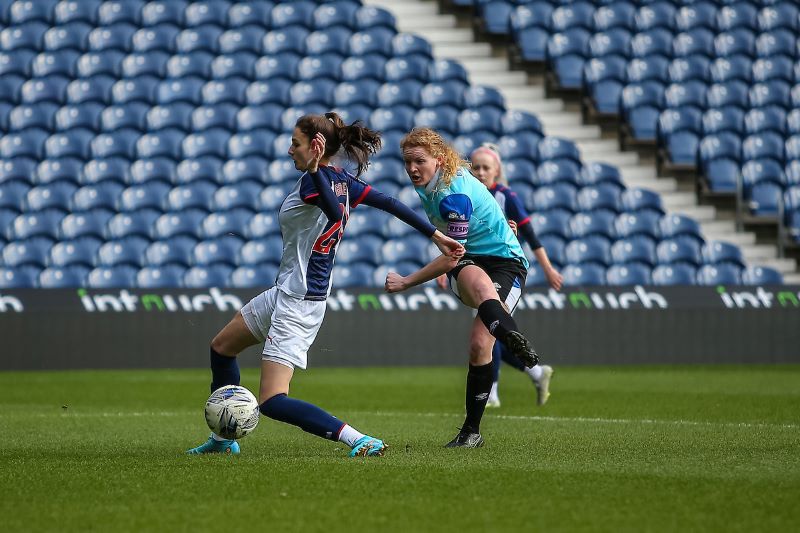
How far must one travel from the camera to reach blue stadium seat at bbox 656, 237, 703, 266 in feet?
53.1

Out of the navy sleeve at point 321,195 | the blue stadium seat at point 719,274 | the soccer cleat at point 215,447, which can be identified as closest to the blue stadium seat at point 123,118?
the blue stadium seat at point 719,274

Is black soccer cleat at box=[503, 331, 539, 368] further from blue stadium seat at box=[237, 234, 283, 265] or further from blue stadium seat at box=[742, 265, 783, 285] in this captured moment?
blue stadium seat at box=[742, 265, 783, 285]

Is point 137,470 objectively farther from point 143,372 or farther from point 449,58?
point 449,58

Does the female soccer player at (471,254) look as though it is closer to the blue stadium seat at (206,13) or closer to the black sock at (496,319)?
the black sock at (496,319)

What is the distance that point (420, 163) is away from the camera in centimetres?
639

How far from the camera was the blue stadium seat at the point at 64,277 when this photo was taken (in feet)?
50.4

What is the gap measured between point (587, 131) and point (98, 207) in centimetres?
772

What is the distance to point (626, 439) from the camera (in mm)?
6828

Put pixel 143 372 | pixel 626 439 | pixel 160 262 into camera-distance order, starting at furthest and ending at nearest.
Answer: pixel 160 262
pixel 143 372
pixel 626 439

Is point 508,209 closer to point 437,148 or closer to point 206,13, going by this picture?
point 437,148

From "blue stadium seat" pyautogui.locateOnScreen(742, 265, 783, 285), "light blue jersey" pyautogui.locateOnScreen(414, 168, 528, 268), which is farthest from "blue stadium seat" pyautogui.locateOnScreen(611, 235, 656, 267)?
"light blue jersey" pyautogui.locateOnScreen(414, 168, 528, 268)

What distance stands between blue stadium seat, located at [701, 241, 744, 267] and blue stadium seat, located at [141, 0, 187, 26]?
29.7ft

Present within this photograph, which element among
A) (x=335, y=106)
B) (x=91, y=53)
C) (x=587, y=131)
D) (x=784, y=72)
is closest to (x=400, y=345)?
(x=335, y=106)

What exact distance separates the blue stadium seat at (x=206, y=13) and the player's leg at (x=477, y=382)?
1324cm
